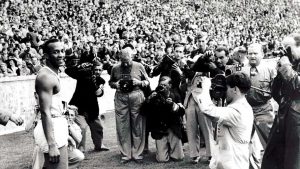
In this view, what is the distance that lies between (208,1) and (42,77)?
131ft

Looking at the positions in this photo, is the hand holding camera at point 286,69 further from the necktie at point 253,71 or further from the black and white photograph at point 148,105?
the necktie at point 253,71

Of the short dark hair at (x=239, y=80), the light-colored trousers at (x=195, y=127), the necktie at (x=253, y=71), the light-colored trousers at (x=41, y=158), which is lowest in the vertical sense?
the light-colored trousers at (x=195, y=127)

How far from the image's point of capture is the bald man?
31.1ft

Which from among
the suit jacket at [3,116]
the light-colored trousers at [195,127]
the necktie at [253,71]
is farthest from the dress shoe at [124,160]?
the suit jacket at [3,116]

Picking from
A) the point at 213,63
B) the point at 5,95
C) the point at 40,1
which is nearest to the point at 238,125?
the point at 213,63

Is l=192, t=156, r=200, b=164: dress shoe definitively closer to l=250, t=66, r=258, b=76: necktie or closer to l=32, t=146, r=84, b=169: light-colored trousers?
l=250, t=66, r=258, b=76: necktie

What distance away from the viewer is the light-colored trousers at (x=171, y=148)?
9422 millimetres

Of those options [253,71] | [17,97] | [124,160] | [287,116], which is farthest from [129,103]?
[17,97]

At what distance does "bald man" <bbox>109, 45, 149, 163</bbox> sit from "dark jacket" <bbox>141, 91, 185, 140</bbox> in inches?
7.8

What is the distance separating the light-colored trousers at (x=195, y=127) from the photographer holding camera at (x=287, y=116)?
2.93 m

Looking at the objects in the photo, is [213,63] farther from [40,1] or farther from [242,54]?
[40,1]

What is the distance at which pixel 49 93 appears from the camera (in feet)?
16.4

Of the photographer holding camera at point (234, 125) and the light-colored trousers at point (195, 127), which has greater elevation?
the photographer holding camera at point (234, 125)

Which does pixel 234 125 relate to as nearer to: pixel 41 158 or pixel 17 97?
pixel 41 158
